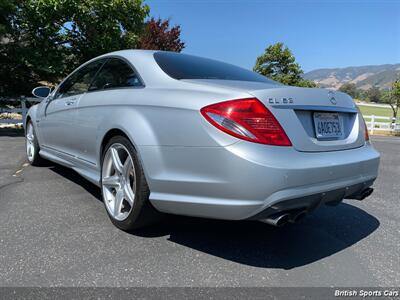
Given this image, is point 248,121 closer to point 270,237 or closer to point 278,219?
point 278,219

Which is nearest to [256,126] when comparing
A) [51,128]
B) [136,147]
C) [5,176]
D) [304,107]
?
[304,107]

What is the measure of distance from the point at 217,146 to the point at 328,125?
2.89ft

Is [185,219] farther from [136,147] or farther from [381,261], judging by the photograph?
[381,261]

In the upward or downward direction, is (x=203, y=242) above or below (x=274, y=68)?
below

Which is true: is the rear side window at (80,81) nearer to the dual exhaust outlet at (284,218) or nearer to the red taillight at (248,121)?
the red taillight at (248,121)

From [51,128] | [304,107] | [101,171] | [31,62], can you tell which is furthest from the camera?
[31,62]

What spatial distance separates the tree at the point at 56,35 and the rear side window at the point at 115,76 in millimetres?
8646

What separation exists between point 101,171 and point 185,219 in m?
0.84

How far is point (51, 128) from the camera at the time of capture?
420 cm

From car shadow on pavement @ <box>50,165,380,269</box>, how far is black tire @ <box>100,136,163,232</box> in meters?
0.14

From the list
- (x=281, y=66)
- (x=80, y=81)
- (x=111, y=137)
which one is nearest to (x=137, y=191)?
(x=111, y=137)

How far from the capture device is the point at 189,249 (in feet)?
8.25

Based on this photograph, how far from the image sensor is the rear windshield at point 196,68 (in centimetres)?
275

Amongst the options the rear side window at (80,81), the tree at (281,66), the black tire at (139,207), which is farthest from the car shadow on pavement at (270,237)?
the tree at (281,66)
